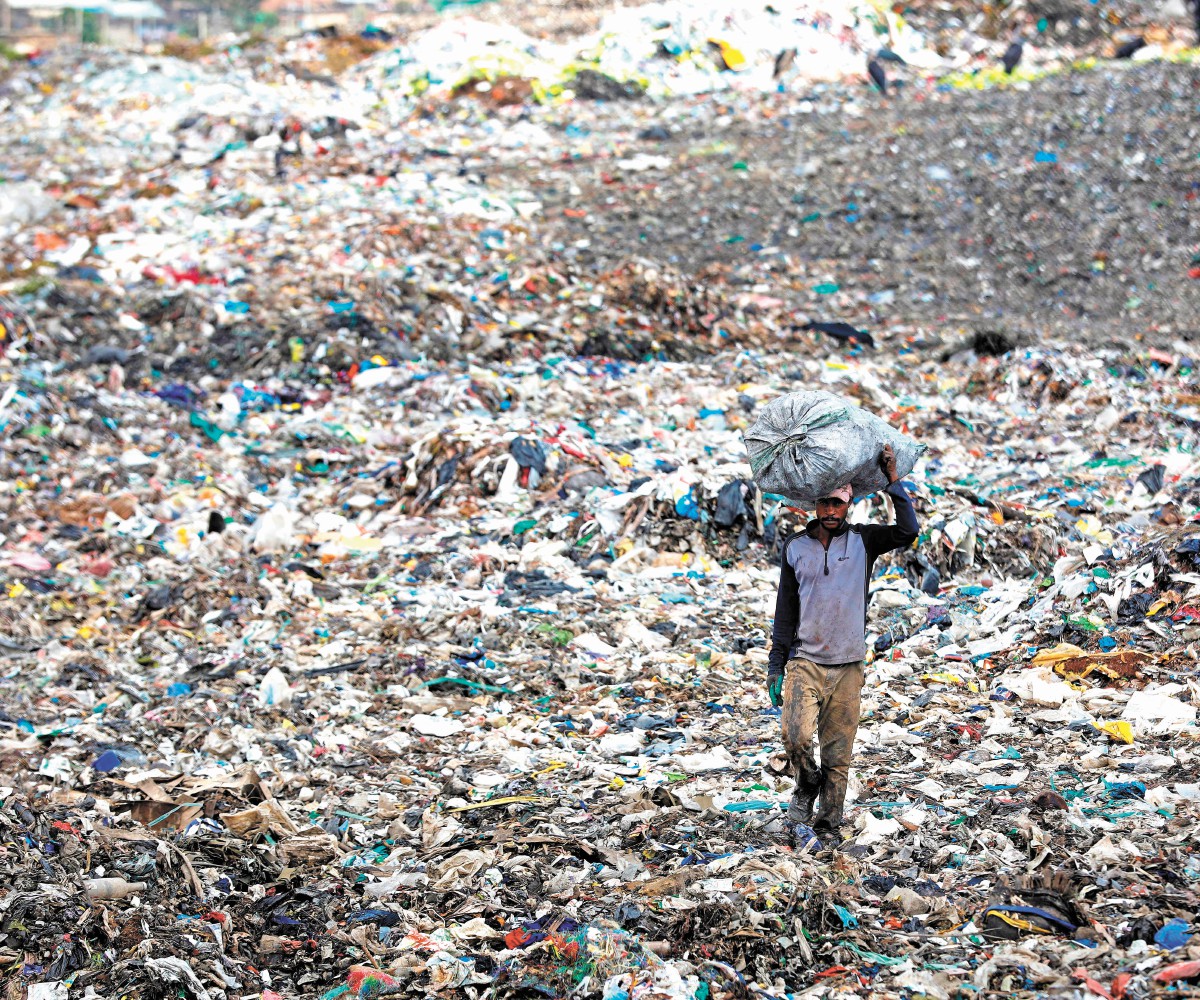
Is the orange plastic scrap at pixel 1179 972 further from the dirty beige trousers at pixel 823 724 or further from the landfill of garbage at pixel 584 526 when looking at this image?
the dirty beige trousers at pixel 823 724

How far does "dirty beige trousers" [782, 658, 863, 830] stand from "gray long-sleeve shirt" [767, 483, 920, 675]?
0.05 meters

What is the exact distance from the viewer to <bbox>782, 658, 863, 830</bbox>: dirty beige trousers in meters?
3.45

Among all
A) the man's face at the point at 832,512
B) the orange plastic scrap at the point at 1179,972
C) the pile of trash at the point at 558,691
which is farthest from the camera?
the man's face at the point at 832,512

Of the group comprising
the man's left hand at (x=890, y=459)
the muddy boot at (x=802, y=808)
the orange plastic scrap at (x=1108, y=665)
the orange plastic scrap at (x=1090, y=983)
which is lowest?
the muddy boot at (x=802, y=808)

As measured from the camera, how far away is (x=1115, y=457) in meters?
7.70

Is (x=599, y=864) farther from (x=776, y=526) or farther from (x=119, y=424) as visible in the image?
(x=119, y=424)

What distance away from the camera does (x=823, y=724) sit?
3.54 meters

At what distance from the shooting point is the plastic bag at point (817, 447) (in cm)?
324

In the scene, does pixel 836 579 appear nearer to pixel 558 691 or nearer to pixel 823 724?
pixel 823 724

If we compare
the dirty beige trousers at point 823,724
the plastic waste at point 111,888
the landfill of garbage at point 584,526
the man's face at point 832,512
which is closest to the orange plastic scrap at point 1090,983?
the landfill of garbage at point 584,526

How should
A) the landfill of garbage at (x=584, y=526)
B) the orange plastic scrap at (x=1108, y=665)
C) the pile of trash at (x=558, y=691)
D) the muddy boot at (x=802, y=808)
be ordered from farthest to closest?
the orange plastic scrap at (x=1108, y=665) < the muddy boot at (x=802, y=808) < the landfill of garbage at (x=584, y=526) < the pile of trash at (x=558, y=691)

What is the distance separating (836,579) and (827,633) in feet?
0.54

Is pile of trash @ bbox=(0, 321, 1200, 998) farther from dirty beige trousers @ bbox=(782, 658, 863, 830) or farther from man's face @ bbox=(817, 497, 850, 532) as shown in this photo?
man's face @ bbox=(817, 497, 850, 532)

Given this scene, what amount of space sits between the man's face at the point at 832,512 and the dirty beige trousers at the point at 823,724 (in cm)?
42
